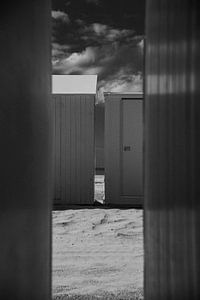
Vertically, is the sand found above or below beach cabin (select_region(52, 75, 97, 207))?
below

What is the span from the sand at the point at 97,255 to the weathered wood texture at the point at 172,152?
145 cm

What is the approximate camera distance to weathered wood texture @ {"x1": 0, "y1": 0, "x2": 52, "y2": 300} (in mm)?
1713

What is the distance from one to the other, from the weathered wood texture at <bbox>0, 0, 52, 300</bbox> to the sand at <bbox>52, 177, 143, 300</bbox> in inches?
55.1

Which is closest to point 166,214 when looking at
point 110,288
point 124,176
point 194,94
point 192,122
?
point 192,122

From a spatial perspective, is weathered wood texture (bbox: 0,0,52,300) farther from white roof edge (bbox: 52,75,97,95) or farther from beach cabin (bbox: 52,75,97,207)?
white roof edge (bbox: 52,75,97,95)

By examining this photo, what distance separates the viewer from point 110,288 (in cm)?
336

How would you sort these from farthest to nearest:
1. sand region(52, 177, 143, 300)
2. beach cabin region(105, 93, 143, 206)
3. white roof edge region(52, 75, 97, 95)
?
white roof edge region(52, 75, 97, 95)
beach cabin region(105, 93, 143, 206)
sand region(52, 177, 143, 300)

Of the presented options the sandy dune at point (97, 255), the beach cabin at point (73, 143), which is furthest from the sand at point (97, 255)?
the beach cabin at point (73, 143)

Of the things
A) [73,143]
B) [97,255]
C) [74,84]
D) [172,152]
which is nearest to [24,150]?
[172,152]

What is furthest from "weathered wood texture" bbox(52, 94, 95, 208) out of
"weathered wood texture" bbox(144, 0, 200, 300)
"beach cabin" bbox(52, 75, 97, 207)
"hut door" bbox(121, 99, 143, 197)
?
"weathered wood texture" bbox(144, 0, 200, 300)

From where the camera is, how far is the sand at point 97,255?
332cm

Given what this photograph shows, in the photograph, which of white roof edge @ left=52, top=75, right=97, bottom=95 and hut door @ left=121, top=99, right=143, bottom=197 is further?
white roof edge @ left=52, top=75, right=97, bottom=95

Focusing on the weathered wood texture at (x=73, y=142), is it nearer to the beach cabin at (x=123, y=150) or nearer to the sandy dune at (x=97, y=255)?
the beach cabin at (x=123, y=150)

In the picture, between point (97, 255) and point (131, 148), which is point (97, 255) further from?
point (131, 148)
